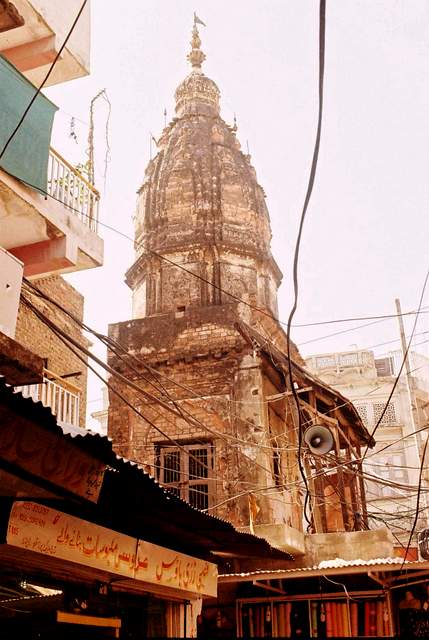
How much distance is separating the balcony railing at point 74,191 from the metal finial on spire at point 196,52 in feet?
53.6

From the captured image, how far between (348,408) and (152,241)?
767cm

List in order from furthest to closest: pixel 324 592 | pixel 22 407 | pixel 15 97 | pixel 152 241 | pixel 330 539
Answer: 1. pixel 152 241
2. pixel 330 539
3. pixel 324 592
4. pixel 15 97
5. pixel 22 407

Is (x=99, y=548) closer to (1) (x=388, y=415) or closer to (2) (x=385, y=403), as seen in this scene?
(2) (x=385, y=403)

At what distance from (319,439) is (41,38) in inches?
280

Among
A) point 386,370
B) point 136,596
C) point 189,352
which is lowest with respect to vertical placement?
point 136,596

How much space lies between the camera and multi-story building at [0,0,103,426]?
868cm

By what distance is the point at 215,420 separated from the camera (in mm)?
15633

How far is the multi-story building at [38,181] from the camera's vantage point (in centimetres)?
868

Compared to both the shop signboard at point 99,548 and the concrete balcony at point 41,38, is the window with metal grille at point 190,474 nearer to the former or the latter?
the shop signboard at point 99,548

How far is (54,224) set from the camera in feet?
32.0

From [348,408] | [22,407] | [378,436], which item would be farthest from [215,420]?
[378,436]

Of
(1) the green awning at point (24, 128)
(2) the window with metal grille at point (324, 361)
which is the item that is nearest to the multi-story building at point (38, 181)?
(1) the green awning at point (24, 128)

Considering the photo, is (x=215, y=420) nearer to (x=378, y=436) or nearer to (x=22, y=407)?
(x=22, y=407)

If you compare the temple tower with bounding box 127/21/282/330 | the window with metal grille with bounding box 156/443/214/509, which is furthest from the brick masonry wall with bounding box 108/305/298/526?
the temple tower with bounding box 127/21/282/330
